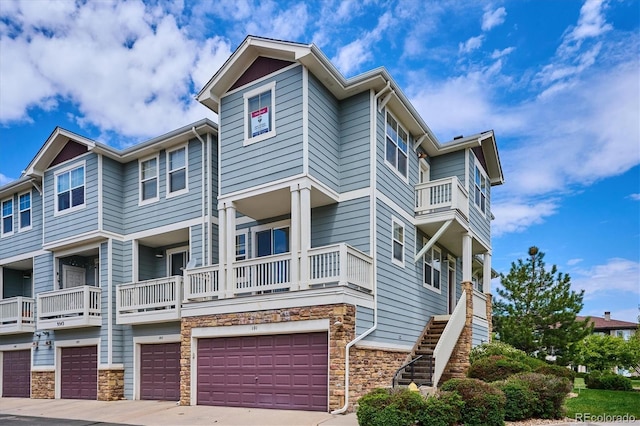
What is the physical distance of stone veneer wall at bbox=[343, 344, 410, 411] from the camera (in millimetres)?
12336

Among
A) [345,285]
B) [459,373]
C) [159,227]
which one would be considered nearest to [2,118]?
[159,227]

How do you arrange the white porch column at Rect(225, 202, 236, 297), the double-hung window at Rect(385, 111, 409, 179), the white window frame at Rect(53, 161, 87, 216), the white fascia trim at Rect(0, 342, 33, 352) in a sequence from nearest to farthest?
the white porch column at Rect(225, 202, 236, 297), the double-hung window at Rect(385, 111, 409, 179), the white window frame at Rect(53, 161, 87, 216), the white fascia trim at Rect(0, 342, 33, 352)

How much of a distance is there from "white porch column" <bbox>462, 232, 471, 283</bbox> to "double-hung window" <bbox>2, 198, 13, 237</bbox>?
19.3 metres

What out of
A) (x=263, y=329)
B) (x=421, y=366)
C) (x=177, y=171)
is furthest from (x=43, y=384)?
(x=421, y=366)

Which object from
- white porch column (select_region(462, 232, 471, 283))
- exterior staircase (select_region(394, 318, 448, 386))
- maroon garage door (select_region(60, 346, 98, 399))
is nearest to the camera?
exterior staircase (select_region(394, 318, 448, 386))

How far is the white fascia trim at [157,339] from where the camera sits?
16.7m

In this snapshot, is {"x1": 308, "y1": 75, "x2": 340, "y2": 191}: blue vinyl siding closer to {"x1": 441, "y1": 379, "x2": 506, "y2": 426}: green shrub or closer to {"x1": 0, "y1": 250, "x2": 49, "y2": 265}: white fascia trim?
{"x1": 441, "y1": 379, "x2": 506, "y2": 426}: green shrub

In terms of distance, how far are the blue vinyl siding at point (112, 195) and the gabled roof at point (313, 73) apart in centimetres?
536

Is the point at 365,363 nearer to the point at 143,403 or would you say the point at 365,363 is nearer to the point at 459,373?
the point at 459,373

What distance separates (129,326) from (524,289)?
20.1 meters

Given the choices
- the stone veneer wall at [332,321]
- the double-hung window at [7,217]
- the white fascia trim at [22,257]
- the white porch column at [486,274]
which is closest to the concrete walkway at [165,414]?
the stone veneer wall at [332,321]

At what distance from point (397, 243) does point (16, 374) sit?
A: 55.5 ft

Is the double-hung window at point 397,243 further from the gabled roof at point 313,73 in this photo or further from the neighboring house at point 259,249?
the gabled roof at point 313,73

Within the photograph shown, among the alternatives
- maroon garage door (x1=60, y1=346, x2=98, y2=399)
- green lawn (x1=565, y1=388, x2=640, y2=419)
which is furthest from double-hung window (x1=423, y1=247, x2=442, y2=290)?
maroon garage door (x1=60, y1=346, x2=98, y2=399)
